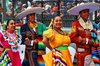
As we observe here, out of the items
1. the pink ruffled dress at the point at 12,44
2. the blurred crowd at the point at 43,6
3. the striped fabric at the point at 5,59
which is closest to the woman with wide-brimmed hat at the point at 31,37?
the pink ruffled dress at the point at 12,44

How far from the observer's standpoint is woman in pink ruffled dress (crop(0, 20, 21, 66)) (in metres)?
5.35

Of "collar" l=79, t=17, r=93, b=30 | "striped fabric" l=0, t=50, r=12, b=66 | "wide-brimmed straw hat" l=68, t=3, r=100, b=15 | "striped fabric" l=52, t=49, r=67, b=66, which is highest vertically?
"wide-brimmed straw hat" l=68, t=3, r=100, b=15

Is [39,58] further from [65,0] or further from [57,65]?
[65,0]

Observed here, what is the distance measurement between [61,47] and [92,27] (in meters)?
0.94

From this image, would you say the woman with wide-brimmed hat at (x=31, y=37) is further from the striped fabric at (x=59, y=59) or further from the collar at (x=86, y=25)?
the collar at (x=86, y=25)

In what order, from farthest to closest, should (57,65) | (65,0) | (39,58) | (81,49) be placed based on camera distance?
(65,0) < (39,58) < (81,49) < (57,65)

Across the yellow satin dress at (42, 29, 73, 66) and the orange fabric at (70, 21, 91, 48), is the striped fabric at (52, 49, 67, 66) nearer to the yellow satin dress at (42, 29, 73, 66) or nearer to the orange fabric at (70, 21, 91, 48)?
the yellow satin dress at (42, 29, 73, 66)

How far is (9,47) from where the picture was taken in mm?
5395

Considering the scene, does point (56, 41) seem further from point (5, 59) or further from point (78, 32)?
point (5, 59)

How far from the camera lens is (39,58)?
5.63m

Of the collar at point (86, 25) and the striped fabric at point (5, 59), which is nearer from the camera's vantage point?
the collar at point (86, 25)

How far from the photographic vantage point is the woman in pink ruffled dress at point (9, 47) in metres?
5.35

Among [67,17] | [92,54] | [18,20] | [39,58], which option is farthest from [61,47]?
[18,20]

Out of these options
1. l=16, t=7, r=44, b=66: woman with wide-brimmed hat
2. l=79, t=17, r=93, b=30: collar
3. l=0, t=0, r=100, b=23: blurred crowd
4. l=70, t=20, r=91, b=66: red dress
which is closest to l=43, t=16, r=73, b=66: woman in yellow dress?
l=70, t=20, r=91, b=66: red dress
